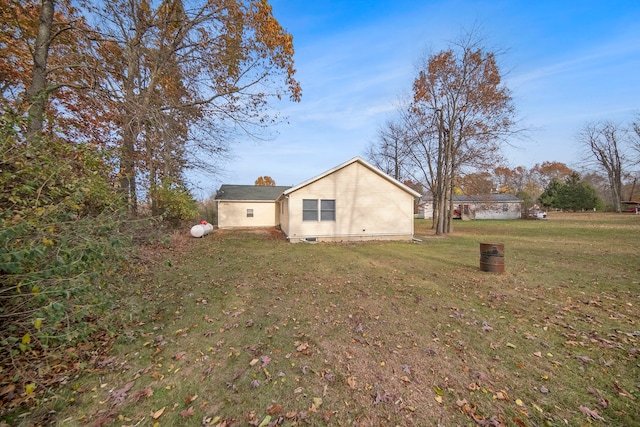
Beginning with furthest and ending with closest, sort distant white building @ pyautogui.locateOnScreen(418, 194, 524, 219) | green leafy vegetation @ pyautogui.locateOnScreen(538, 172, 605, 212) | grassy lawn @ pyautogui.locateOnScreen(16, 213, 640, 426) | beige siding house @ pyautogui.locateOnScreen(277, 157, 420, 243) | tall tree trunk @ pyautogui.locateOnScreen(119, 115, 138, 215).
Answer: green leafy vegetation @ pyautogui.locateOnScreen(538, 172, 605, 212) → distant white building @ pyautogui.locateOnScreen(418, 194, 524, 219) → beige siding house @ pyautogui.locateOnScreen(277, 157, 420, 243) → tall tree trunk @ pyautogui.locateOnScreen(119, 115, 138, 215) → grassy lawn @ pyautogui.locateOnScreen(16, 213, 640, 426)

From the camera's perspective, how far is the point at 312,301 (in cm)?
505

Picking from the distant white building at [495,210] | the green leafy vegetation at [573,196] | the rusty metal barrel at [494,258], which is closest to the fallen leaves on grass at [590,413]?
the rusty metal barrel at [494,258]

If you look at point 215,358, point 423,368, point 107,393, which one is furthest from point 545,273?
point 107,393

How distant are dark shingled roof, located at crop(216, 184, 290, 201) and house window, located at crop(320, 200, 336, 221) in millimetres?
9835

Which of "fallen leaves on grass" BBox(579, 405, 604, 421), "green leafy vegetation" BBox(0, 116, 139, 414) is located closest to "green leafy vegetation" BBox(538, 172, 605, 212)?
"fallen leaves on grass" BBox(579, 405, 604, 421)

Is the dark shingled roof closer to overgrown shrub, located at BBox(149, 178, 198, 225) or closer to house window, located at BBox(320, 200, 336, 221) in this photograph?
overgrown shrub, located at BBox(149, 178, 198, 225)

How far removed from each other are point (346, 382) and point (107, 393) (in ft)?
8.25

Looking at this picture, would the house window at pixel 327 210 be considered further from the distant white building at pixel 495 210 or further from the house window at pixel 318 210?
the distant white building at pixel 495 210

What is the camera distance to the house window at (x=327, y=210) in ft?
44.9

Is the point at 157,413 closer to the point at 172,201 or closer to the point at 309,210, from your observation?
the point at 309,210

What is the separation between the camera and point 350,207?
13.9 metres

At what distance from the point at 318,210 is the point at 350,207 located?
1.80 meters

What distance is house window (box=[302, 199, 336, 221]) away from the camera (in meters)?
13.5

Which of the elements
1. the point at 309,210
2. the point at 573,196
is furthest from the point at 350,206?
the point at 573,196
